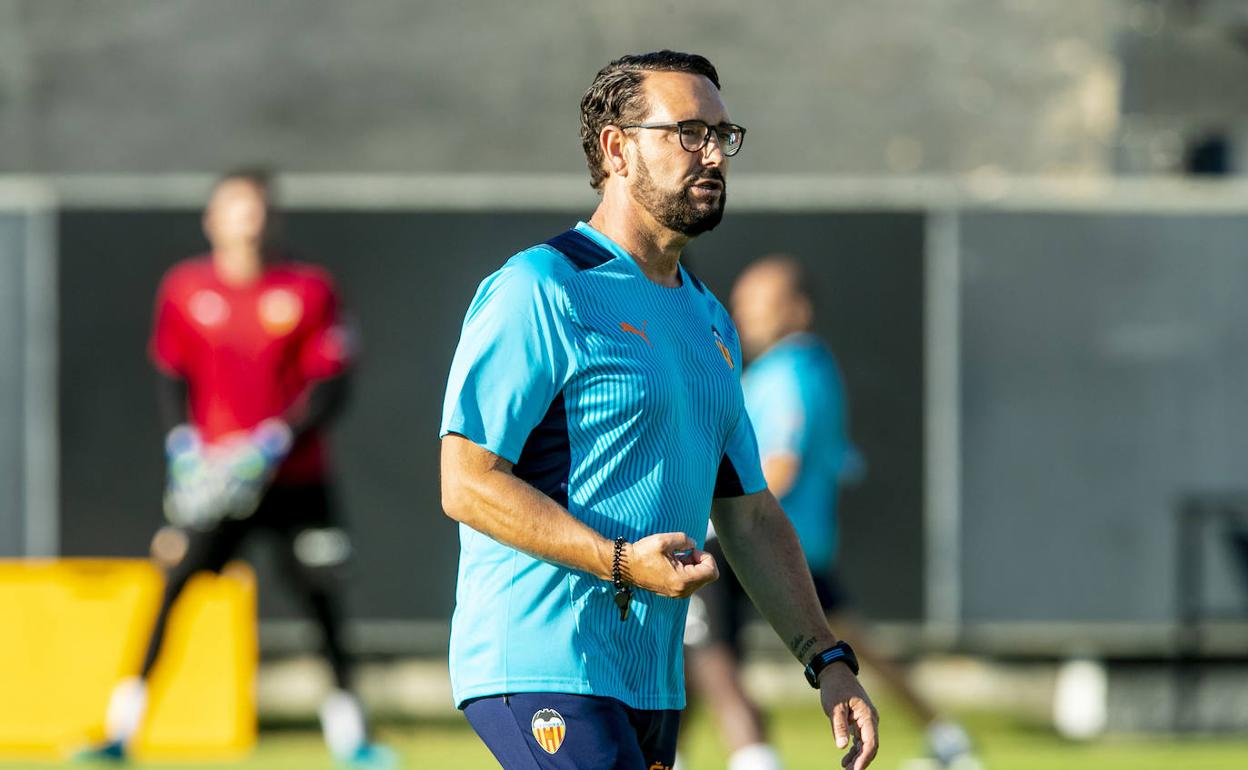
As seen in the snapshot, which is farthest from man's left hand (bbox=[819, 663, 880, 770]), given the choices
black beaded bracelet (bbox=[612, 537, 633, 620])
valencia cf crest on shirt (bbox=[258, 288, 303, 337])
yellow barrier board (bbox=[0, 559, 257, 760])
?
yellow barrier board (bbox=[0, 559, 257, 760])

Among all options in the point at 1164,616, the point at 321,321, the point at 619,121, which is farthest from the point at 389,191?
the point at 619,121

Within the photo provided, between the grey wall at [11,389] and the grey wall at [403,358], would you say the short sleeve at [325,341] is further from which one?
the grey wall at [11,389]

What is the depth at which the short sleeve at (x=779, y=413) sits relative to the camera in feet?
26.3

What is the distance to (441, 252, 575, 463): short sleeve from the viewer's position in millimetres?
3807

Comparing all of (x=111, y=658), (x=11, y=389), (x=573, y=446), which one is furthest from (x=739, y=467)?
(x=11, y=389)

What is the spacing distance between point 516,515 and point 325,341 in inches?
225

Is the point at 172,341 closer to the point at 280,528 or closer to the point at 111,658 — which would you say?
the point at 280,528

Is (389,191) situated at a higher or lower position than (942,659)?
higher

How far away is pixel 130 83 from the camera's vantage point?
41.2ft

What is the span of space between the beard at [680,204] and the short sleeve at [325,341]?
17.6ft

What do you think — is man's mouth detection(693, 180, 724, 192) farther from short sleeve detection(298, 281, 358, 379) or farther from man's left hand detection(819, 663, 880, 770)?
short sleeve detection(298, 281, 358, 379)

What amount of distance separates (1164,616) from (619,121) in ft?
25.1

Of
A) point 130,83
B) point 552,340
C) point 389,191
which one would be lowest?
point 552,340

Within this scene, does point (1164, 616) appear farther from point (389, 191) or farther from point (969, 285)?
point (389, 191)
